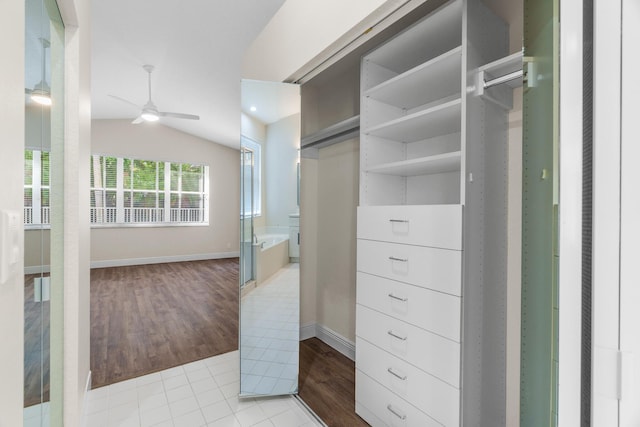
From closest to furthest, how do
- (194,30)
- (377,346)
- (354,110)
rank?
(377,346) → (354,110) → (194,30)

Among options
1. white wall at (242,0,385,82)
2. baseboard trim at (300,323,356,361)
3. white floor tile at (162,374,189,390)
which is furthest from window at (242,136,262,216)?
baseboard trim at (300,323,356,361)

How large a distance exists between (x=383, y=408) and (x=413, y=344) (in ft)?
1.46

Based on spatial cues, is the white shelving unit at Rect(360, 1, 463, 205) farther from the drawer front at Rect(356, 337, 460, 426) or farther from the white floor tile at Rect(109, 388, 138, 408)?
the white floor tile at Rect(109, 388, 138, 408)

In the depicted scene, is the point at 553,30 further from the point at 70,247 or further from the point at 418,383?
the point at 70,247

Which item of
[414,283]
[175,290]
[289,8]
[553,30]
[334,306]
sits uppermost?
[289,8]

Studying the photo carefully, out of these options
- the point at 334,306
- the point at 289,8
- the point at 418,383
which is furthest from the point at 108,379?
the point at 289,8

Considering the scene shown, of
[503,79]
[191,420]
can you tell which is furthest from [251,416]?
[503,79]

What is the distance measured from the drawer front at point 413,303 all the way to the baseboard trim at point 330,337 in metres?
0.99

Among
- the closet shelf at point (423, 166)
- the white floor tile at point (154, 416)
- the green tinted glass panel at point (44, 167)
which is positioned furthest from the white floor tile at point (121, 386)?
the closet shelf at point (423, 166)

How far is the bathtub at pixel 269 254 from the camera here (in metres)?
2.05

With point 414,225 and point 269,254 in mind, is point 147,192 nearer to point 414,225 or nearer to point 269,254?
point 269,254

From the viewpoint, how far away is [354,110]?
8.43 ft

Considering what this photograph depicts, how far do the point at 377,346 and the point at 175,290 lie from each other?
12.6 ft

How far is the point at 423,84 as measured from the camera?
1.66 meters
